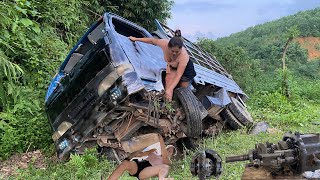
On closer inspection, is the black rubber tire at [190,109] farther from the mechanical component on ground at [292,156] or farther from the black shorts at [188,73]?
the mechanical component on ground at [292,156]

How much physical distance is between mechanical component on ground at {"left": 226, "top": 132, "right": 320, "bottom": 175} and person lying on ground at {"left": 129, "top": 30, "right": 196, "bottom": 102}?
366 cm

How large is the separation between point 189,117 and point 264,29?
3350cm

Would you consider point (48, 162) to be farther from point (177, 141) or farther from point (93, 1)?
point (93, 1)

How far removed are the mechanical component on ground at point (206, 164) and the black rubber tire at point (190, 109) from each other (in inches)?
146

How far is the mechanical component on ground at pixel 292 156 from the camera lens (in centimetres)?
172

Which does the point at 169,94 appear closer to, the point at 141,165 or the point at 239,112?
the point at 141,165

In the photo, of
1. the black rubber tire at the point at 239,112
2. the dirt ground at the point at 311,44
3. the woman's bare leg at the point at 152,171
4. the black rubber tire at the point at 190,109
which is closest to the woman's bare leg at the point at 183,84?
the black rubber tire at the point at 190,109

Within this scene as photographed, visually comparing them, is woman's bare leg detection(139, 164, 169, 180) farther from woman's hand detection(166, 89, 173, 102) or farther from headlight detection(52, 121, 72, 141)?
headlight detection(52, 121, 72, 141)

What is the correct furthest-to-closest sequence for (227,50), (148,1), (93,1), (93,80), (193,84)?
(227,50) < (148,1) < (93,1) < (193,84) < (93,80)

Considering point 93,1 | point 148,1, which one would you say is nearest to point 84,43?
point 93,1

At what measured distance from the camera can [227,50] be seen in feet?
58.2

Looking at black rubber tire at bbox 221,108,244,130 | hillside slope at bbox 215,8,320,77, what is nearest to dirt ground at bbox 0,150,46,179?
black rubber tire at bbox 221,108,244,130

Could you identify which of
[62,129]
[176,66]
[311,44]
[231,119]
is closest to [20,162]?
[62,129]

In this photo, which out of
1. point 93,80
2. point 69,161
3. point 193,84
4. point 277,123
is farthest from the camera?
point 277,123
